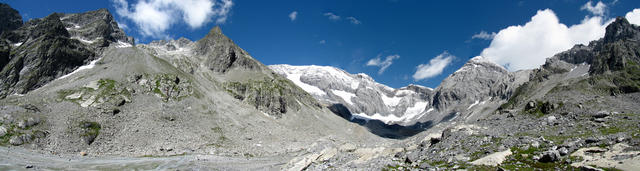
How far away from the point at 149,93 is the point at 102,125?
30537 millimetres

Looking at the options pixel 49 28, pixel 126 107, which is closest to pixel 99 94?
pixel 126 107

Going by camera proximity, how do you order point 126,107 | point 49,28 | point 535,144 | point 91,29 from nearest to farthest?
point 535,144
point 126,107
point 49,28
point 91,29

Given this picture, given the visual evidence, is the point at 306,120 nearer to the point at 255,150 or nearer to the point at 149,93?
the point at 255,150

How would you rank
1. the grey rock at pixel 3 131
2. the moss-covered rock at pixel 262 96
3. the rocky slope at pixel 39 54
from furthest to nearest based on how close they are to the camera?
1. the moss-covered rock at pixel 262 96
2. the rocky slope at pixel 39 54
3. the grey rock at pixel 3 131

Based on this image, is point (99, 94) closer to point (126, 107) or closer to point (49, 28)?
point (126, 107)

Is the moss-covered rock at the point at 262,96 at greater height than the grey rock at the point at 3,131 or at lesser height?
greater

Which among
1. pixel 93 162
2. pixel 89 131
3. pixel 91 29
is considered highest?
pixel 91 29

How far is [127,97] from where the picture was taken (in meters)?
117

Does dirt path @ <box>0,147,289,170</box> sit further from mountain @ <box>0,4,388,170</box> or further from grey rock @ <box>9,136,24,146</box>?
mountain @ <box>0,4,388,170</box>

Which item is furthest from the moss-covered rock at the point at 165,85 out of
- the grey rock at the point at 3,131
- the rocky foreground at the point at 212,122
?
the grey rock at the point at 3,131

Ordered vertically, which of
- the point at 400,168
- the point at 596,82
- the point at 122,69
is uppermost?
the point at 122,69

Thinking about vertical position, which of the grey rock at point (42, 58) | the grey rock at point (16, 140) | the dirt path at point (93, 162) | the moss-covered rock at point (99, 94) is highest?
the grey rock at point (42, 58)

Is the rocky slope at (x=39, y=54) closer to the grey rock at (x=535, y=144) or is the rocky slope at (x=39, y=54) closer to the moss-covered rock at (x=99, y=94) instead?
the moss-covered rock at (x=99, y=94)

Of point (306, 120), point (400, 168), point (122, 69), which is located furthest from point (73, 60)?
point (400, 168)
